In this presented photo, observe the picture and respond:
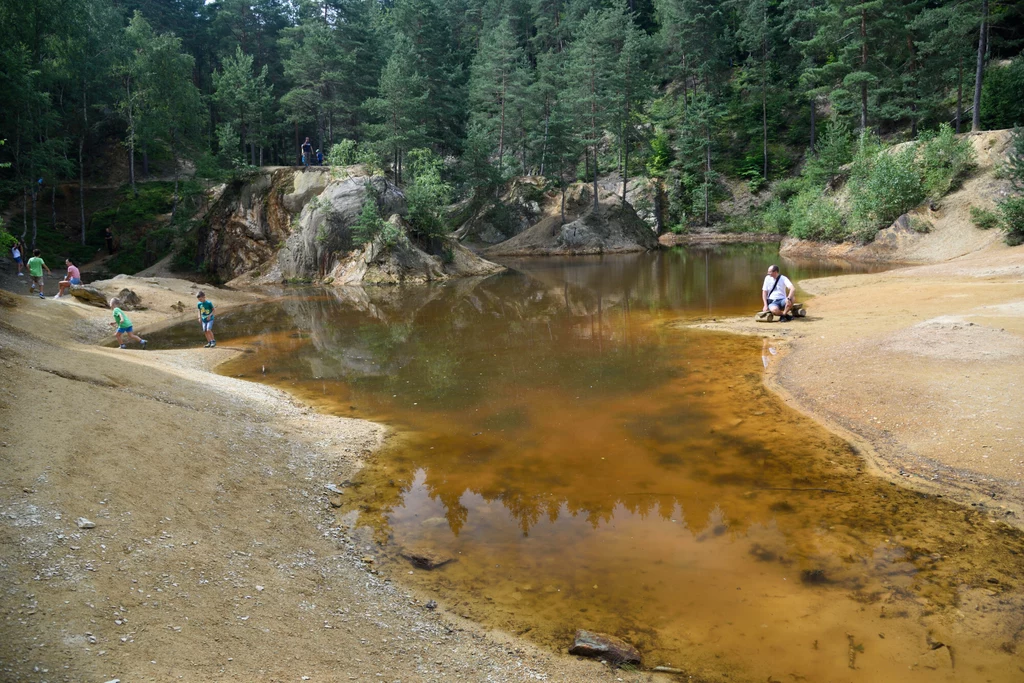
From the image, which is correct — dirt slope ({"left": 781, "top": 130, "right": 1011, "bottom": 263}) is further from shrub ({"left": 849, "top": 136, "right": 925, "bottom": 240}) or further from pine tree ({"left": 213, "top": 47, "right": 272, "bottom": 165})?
pine tree ({"left": 213, "top": 47, "right": 272, "bottom": 165})

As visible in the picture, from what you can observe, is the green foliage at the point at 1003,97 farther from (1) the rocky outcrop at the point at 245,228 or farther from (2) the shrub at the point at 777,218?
(1) the rocky outcrop at the point at 245,228

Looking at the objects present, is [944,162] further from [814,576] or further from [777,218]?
[814,576]

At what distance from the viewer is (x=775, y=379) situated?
1367 cm

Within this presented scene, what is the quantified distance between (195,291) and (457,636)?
103 feet

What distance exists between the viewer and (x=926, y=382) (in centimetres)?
1132

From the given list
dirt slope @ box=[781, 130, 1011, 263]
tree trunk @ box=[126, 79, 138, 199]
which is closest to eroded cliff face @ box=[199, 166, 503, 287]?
tree trunk @ box=[126, 79, 138, 199]

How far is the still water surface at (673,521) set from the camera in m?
5.86

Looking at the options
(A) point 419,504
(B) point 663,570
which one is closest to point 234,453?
(A) point 419,504

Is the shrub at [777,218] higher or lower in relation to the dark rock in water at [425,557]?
higher

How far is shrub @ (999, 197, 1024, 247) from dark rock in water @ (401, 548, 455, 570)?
3026 cm

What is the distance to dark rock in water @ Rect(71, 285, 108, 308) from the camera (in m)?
26.3

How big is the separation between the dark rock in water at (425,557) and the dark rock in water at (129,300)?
25.0 m

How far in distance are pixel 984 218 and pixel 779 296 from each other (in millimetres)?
19100

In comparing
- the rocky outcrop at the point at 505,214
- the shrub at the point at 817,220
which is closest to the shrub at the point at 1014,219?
the shrub at the point at 817,220
